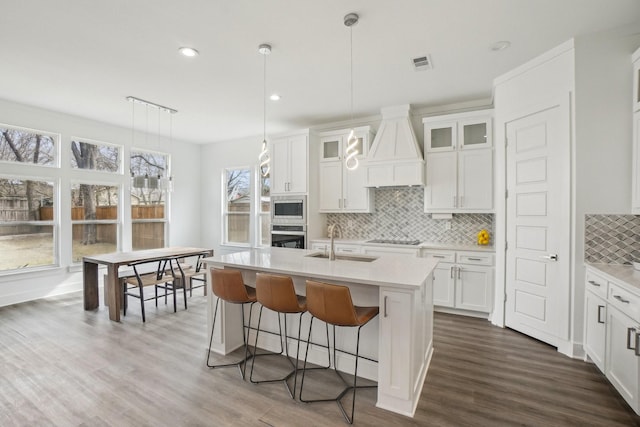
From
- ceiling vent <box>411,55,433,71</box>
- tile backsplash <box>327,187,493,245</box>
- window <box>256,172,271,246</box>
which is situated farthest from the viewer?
window <box>256,172,271,246</box>

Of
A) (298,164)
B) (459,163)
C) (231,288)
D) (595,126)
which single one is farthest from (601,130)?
(298,164)

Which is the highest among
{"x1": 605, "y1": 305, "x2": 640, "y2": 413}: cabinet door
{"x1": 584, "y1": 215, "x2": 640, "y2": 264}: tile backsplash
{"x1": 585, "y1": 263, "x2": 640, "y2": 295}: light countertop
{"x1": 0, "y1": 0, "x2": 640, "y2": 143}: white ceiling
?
{"x1": 0, "y1": 0, "x2": 640, "y2": 143}: white ceiling

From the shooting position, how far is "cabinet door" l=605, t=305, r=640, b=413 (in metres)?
1.99

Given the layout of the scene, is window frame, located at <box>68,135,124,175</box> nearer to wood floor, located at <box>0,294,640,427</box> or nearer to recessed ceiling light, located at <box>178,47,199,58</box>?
wood floor, located at <box>0,294,640,427</box>

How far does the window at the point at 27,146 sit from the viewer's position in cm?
452

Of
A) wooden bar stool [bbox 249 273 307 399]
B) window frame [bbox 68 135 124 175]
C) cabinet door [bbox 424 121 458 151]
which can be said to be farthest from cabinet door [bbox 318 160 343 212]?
window frame [bbox 68 135 124 175]

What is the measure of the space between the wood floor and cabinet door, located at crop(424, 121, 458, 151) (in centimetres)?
249

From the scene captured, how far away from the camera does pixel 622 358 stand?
7.03 feet

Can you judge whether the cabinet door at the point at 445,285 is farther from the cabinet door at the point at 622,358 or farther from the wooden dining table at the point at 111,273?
the wooden dining table at the point at 111,273

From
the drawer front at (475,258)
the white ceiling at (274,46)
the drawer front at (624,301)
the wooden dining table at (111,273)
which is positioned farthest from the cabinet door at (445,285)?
the wooden dining table at (111,273)

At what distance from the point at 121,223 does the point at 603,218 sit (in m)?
Result: 7.11

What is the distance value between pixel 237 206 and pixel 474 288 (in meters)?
4.96

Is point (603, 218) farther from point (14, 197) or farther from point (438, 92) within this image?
point (14, 197)

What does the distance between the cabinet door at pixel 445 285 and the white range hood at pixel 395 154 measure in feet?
4.08
